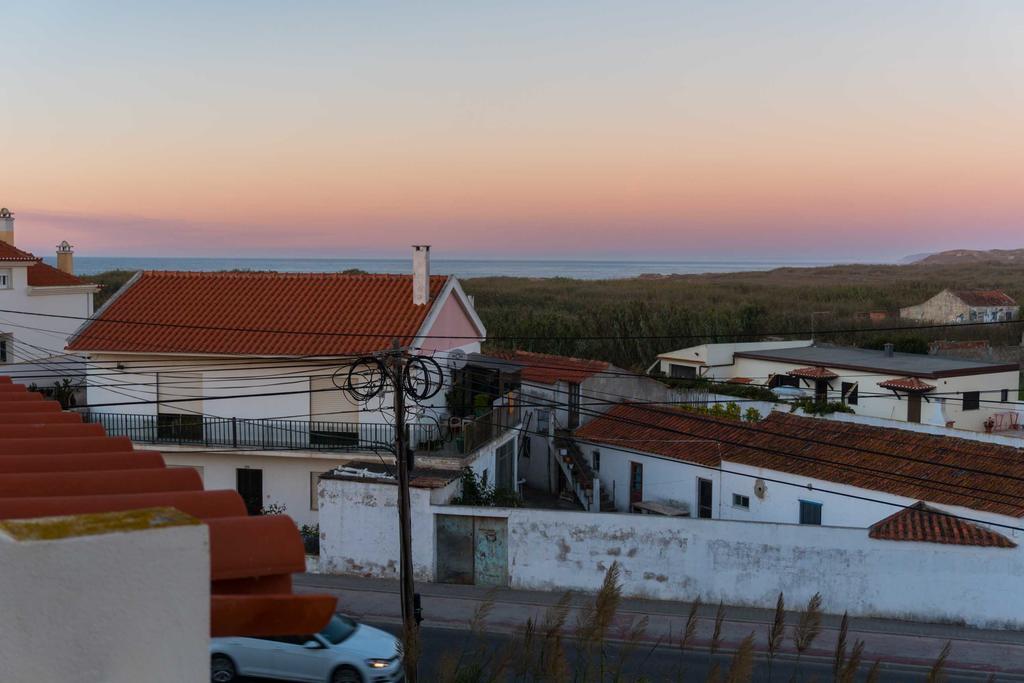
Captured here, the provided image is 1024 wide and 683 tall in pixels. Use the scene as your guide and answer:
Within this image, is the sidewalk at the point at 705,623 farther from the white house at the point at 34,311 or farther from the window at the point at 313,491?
the white house at the point at 34,311

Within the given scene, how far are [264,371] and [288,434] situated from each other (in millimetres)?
1811

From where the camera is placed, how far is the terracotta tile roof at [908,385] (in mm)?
29891

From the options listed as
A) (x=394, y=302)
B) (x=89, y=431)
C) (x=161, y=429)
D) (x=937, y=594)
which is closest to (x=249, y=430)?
(x=161, y=429)

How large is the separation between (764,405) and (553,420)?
6550 mm

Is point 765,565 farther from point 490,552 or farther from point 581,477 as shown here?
point 581,477

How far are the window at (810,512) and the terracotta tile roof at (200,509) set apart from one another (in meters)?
20.2

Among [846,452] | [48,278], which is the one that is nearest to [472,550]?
[846,452]

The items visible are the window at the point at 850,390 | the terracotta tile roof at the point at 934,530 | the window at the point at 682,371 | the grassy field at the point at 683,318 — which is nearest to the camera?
the terracotta tile roof at the point at 934,530

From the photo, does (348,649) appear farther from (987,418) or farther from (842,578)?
(987,418)

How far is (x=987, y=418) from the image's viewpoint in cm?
3156

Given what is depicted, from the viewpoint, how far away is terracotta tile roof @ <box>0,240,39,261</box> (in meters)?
35.8

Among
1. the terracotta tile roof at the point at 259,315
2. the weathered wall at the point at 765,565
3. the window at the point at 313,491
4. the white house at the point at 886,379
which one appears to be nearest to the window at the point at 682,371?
the white house at the point at 886,379

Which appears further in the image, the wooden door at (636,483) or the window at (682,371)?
the window at (682,371)

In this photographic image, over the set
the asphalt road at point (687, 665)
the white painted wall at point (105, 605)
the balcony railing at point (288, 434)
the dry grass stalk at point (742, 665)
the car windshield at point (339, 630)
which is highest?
the white painted wall at point (105, 605)
